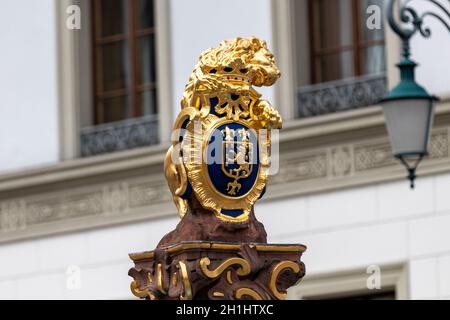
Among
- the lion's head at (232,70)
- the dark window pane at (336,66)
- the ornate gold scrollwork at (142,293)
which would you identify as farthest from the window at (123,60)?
the ornate gold scrollwork at (142,293)

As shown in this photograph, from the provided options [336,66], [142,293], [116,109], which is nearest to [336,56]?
[336,66]

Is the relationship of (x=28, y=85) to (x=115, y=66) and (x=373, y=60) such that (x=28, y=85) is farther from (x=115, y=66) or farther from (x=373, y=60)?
(x=373, y=60)

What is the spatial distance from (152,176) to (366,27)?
9.45ft

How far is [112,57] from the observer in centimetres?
2388

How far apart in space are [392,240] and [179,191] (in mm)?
13165

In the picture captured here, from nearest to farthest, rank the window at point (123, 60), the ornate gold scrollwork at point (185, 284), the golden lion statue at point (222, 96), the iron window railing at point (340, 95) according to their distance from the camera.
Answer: the ornate gold scrollwork at point (185, 284) < the golden lion statue at point (222, 96) < the iron window railing at point (340, 95) < the window at point (123, 60)

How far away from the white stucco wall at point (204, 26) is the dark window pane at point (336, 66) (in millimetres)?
576

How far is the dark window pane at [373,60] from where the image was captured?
21125 millimetres

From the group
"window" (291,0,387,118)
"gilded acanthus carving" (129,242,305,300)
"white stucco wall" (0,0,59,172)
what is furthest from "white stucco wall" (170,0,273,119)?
"gilded acanthus carving" (129,242,305,300)

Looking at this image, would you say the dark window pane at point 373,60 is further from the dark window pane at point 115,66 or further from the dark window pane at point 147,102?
the dark window pane at point 115,66

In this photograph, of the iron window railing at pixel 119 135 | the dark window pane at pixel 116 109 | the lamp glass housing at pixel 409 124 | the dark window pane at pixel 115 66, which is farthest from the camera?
the dark window pane at pixel 115 66

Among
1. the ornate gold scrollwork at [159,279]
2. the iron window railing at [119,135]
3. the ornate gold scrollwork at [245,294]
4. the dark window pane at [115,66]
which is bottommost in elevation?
the ornate gold scrollwork at [245,294]
